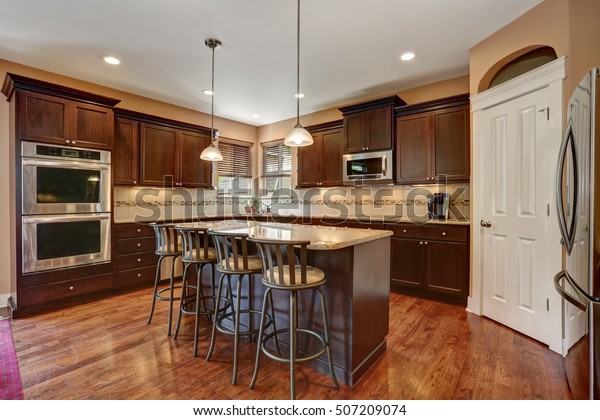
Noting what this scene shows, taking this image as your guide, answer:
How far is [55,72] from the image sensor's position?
360 cm

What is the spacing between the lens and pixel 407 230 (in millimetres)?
3689

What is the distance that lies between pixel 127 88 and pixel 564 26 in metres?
4.95

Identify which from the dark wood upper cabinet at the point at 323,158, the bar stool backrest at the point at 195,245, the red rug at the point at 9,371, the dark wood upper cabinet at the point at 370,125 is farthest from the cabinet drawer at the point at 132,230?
the dark wood upper cabinet at the point at 370,125

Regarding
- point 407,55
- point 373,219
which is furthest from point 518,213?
point 407,55

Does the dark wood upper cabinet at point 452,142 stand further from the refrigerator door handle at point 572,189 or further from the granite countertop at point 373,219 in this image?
the refrigerator door handle at point 572,189

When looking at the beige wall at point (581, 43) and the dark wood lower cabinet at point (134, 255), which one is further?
the dark wood lower cabinet at point (134, 255)

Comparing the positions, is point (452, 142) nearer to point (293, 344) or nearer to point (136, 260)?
point (293, 344)

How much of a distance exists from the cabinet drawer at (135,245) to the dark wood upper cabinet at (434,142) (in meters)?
3.61

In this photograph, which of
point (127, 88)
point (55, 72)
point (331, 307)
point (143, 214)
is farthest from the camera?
point (143, 214)

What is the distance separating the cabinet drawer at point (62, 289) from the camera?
306 centimetres

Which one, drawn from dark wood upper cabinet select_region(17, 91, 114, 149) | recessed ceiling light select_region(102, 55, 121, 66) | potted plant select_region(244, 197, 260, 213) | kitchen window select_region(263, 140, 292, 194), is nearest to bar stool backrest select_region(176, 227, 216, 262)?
dark wood upper cabinet select_region(17, 91, 114, 149)
